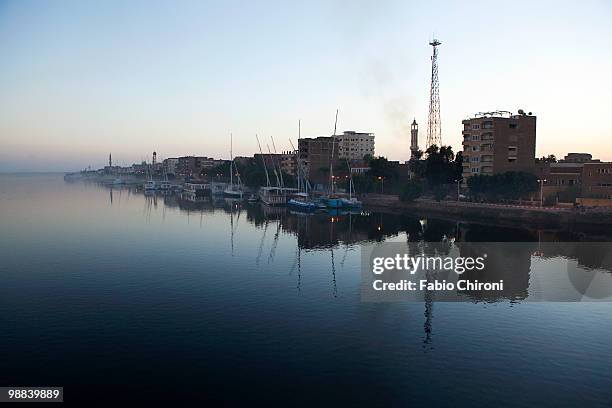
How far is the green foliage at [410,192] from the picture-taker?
8488cm

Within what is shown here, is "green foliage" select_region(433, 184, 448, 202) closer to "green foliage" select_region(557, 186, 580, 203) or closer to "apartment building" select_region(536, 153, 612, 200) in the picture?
"apartment building" select_region(536, 153, 612, 200)

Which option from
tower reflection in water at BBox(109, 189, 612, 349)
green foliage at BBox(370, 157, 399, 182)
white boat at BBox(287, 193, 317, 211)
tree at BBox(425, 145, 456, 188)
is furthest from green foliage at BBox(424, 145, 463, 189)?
Answer: white boat at BBox(287, 193, 317, 211)

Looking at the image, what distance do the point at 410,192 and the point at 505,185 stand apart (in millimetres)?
18093

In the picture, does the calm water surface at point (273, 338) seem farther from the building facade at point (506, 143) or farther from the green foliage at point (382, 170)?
the green foliage at point (382, 170)

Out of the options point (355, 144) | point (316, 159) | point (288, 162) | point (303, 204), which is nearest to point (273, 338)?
point (303, 204)

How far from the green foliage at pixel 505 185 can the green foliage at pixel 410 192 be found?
1171 cm

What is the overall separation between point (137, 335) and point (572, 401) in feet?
59.0

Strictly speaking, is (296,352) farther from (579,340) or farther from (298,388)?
(579,340)

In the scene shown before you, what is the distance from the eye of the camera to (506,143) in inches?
3120

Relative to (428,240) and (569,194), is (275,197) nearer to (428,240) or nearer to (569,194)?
(428,240)

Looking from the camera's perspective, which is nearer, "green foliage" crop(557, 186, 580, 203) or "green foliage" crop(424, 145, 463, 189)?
"green foliage" crop(557, 186, 580, 203)

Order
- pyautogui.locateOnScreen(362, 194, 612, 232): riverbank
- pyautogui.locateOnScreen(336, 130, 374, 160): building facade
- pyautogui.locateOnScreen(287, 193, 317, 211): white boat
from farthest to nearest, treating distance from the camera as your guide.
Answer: pyautogui.locateOnScreen(336, 130, 374, 160): building facade < pyautogui.locateOnScreen(287, 193, 317, 211): white boat < pyautogui.locateOnScreen(362, 194, 612, 232): riverbank

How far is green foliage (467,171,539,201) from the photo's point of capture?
69.7 metres

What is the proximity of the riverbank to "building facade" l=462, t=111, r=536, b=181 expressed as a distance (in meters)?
9.72
